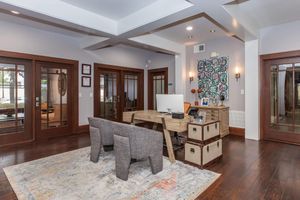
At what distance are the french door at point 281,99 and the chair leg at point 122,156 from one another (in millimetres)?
3807

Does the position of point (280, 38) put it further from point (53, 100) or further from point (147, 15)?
point (53, 100)

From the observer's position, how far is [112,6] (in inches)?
132

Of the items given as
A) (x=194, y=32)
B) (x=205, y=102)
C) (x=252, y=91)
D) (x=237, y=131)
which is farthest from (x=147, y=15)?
(x=237, y=131)

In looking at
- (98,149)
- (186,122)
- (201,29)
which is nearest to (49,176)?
(98,149)

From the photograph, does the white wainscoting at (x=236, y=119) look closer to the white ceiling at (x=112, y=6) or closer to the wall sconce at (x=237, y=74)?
the wall sconce at (x=237, y=74)

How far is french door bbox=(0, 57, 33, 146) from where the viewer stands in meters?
4.04

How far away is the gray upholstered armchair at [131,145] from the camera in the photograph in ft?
7.84

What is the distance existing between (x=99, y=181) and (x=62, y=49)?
3.83 meters

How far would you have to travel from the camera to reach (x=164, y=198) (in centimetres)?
203

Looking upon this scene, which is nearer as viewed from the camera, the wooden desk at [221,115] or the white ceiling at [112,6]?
the white ceiling at [112,6]

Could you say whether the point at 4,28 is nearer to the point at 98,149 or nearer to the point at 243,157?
the point at 98,149

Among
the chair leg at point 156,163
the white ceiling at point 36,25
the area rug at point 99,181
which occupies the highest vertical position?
the white ceiling at point 36,25

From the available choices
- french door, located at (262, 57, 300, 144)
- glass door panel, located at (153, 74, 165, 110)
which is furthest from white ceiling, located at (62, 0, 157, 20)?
glass door panel, located at (153, 74, 165, 110)

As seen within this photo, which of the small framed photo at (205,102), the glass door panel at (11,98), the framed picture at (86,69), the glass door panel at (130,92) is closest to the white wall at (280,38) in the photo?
the small framed photo at (205,102)
